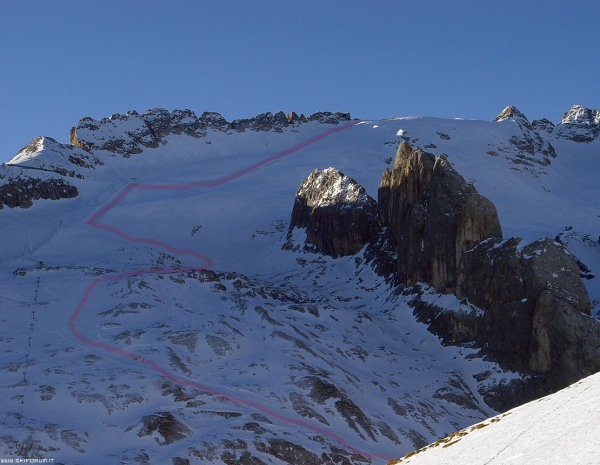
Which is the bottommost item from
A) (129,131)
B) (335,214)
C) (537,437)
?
(537,437)

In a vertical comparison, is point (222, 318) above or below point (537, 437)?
above

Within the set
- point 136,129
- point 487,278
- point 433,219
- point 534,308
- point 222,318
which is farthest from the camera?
point 136,129

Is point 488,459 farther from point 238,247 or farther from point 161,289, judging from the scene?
point 238,247

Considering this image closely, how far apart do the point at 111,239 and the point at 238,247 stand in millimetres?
19000

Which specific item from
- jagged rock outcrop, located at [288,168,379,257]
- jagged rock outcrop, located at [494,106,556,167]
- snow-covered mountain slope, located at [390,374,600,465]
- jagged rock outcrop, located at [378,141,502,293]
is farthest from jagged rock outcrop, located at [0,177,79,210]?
snow-covered mountain slope, located at [390,374,600,465]

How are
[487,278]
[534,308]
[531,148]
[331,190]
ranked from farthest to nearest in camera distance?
[531,148]
[331,190]
[487,278]
[534,308]

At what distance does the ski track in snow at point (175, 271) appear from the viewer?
2535 inches

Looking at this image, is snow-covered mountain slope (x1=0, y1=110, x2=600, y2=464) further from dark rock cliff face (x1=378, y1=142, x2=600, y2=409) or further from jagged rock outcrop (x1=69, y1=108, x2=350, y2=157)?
jagged rock outcrop (x1=69, y1=108, x2=350, y2=157)

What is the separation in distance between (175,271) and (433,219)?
31048 millimetres

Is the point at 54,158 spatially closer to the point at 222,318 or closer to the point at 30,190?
the point at 30,190

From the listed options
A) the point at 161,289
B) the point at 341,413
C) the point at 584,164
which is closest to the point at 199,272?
the point at 161,289

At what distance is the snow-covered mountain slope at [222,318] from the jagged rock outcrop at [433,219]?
405 cm

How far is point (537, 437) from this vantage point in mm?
26328

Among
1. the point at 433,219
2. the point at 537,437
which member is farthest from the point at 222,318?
the point at 537,437
